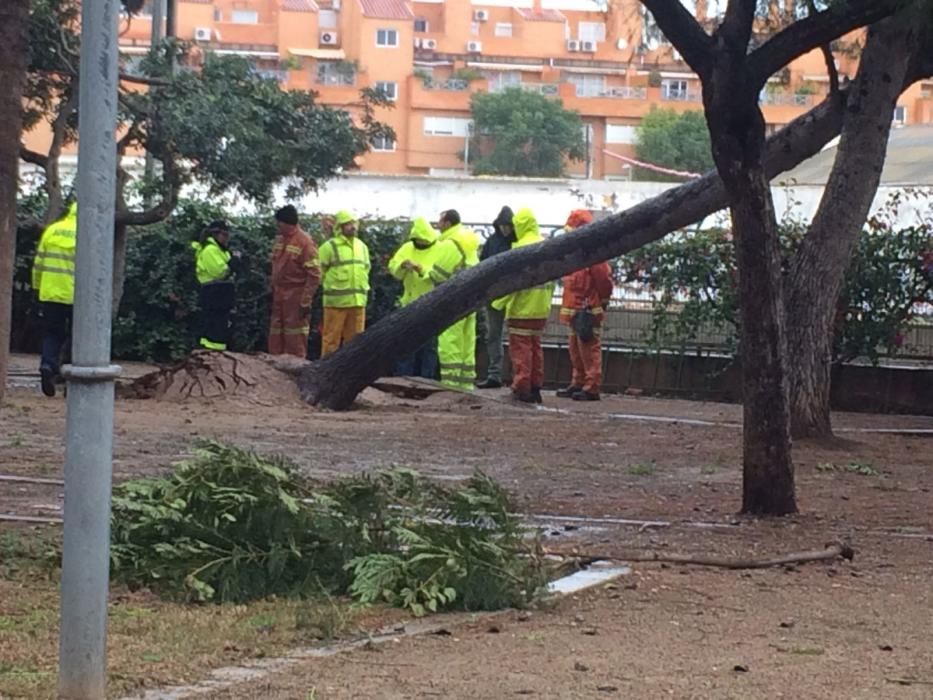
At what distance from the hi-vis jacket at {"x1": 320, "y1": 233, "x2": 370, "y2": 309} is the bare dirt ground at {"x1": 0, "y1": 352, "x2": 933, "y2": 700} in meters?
2.17

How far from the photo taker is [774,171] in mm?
14789

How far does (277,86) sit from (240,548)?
13.7 m

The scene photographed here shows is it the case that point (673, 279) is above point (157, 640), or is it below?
above

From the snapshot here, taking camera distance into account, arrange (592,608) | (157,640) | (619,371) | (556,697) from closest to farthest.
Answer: (556,697)
(157,640)
(592,608)
(619,371)

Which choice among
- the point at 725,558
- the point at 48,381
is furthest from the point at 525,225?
the point at 725,558

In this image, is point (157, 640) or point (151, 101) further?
point (151, 101)

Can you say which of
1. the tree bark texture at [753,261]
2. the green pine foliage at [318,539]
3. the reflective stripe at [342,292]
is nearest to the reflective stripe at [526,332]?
the reflective stripe at [342,292]

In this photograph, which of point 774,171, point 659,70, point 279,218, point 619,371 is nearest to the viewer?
point 659,70

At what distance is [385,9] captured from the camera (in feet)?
306

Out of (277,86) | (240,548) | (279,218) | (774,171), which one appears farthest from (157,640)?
(277,86)

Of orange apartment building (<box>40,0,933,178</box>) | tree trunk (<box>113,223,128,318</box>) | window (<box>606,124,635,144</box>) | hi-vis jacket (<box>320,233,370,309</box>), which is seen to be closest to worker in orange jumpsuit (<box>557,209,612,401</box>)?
hi-vis jacket (<box>320,233,370,309</box>)

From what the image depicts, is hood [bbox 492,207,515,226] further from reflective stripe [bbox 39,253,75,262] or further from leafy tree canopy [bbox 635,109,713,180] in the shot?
leafy tree canopy [bbox 635,109,713,180]

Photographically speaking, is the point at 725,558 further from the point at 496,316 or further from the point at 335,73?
the point at 335,73

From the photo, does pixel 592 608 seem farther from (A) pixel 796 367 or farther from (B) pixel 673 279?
(B) pixel 673 279
